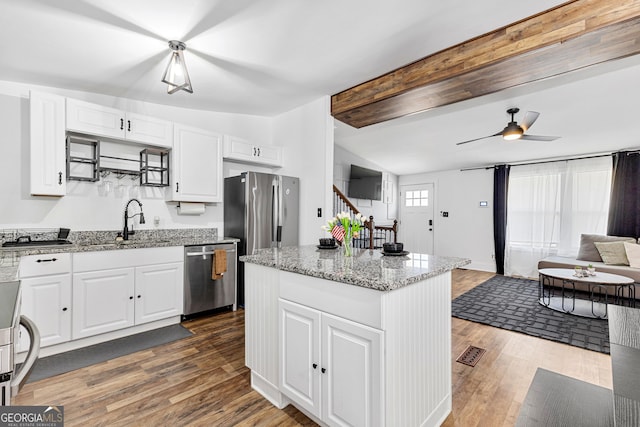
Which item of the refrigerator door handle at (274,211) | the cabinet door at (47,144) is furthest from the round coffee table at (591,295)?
the cabinet door at (47,144)

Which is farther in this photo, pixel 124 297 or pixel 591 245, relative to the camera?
pixel 591 245

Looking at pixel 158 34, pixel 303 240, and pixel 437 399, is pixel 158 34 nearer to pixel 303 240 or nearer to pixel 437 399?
pixel 303 240

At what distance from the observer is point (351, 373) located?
4.73 ft

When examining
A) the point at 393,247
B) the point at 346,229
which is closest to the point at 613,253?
the point at 393,247

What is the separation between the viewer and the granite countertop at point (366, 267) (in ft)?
4.47

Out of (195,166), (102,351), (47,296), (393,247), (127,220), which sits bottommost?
(102,351)

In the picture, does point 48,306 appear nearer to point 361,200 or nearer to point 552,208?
point 361,200

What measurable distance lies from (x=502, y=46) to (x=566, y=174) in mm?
4800

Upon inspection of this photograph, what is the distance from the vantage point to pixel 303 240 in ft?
13.4

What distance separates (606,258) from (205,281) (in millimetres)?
6145

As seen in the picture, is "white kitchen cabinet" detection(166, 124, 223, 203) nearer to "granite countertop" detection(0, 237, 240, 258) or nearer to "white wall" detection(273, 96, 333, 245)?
"granite countertop" detection(0, 237, 240, 258)

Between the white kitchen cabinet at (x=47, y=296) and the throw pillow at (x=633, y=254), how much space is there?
7.20 meters

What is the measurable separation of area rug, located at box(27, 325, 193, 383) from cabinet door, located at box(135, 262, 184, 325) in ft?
0.56

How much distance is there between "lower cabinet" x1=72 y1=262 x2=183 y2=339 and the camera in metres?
2.67
